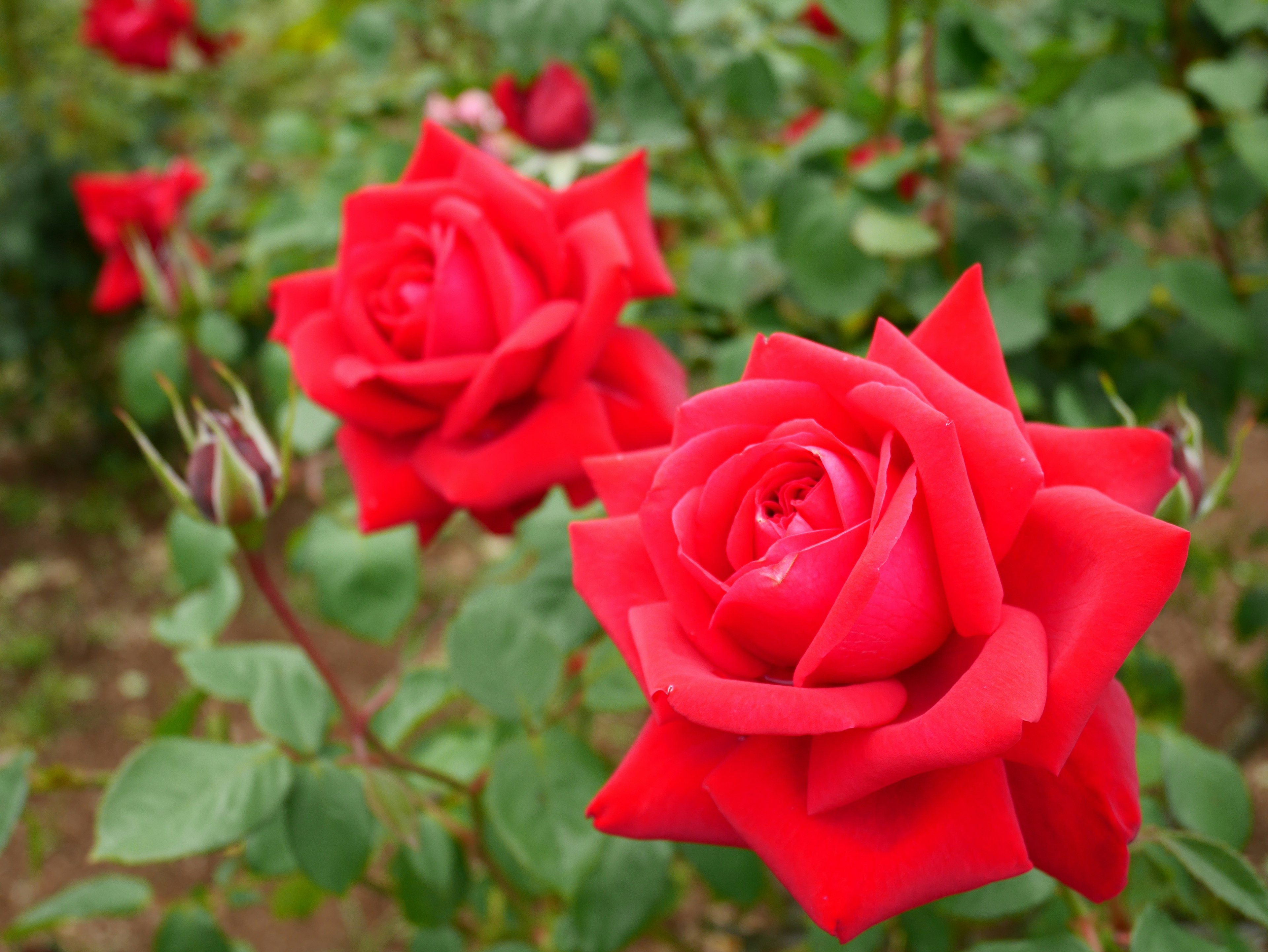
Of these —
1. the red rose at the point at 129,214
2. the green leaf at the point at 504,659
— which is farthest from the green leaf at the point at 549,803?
the red rose at the point at 129,214

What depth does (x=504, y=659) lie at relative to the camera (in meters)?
0.60

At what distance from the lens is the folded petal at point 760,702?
318 mm

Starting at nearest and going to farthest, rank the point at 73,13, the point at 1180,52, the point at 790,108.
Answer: the point at 1180,52 → the point at 790,108 → the point at 73,13

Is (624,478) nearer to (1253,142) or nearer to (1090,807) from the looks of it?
(1090,807)

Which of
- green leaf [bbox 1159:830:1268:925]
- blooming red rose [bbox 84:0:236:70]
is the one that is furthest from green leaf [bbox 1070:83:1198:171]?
blooming red rose [bbox 84:0:236:70]

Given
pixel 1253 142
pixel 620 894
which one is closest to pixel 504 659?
pixel 620 894

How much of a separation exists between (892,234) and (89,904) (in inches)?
32.0

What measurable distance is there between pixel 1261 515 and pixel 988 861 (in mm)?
→ 1963

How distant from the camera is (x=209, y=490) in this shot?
55 centimetres

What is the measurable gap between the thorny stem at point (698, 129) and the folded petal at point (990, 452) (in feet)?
1.90

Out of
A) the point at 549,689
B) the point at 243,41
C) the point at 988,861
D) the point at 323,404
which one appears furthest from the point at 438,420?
the point at 243,41

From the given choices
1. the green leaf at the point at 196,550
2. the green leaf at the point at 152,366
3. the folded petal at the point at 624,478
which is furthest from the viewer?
the green leaf at the point at 152,366

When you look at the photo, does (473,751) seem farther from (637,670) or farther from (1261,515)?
(1261,515)

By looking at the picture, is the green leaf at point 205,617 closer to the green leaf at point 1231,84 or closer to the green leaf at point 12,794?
the green leaf at point 12,794
